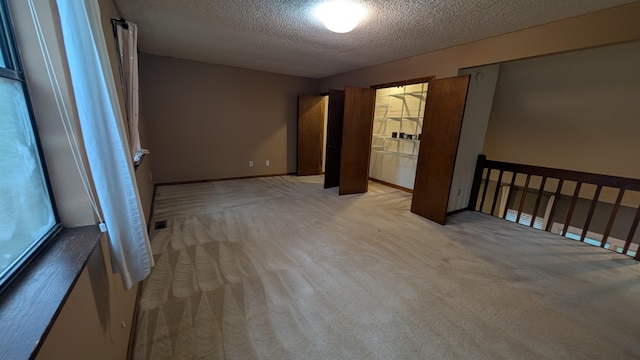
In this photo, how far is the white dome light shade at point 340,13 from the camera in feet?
6.84

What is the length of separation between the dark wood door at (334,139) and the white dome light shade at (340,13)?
2312 millimetres

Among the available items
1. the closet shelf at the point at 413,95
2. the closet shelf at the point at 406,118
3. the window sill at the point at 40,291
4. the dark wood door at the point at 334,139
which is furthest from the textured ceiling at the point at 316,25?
the window sill at the point at 40,291

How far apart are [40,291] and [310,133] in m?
5.29

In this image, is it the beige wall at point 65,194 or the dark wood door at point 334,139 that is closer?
the beige wall at point 65,194

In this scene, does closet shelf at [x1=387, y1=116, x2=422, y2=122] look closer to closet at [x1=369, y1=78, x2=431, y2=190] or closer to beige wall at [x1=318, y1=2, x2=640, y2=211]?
closet at [x1=369, y1=78, x2=431, y2=190]

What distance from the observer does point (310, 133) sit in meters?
5.77

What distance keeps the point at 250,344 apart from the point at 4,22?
1768 millimetres

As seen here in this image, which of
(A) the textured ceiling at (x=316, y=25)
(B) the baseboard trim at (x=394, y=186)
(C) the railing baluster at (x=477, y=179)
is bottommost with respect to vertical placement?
(B) the baseboard trim at (x=394, y=186)

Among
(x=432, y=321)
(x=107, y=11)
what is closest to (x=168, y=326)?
(x=432, y=321)

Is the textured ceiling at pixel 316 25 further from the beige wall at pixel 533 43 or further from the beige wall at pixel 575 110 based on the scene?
the beige wall at pixel 575 110

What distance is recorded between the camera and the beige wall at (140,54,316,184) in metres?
4.32

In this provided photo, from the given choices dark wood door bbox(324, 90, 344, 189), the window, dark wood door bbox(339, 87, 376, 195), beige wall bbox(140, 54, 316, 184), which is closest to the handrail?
dark wood door bbox(339, 87, 376, 195)

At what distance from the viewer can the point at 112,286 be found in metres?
1.20

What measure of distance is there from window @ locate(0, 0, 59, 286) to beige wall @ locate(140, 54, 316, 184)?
405 centimetres
